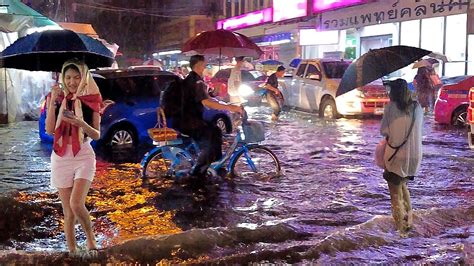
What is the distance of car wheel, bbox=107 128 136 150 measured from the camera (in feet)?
41.0

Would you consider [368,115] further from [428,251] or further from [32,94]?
[428,251]

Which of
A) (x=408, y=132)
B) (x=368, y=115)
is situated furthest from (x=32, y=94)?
(x=408, y=132)

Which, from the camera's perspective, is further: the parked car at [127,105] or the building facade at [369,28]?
the building facade at [369,28]

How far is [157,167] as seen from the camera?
370 inches

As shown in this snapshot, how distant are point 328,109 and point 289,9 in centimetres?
1525

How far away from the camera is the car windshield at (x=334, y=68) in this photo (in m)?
19.4

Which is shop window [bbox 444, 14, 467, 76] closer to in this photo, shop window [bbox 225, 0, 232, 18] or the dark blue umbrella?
the dark blue umbrella

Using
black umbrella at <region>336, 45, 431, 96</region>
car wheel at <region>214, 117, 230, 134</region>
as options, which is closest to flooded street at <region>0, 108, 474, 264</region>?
black umbrella at <region>336, 45, 431, 96</region>

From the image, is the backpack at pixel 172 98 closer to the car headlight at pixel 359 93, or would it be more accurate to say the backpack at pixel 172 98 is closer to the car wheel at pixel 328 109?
the car headlight at pixel 359 93

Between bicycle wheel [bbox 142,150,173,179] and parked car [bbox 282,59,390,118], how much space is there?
8.97m

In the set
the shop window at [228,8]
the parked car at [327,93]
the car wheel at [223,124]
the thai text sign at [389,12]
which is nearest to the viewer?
the car wheel at [223,124]

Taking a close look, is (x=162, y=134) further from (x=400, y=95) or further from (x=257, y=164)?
(x=400, y=95)

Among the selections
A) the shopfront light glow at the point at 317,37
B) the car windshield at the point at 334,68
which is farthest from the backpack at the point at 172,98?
the shopfront light glow at the point at 317,37

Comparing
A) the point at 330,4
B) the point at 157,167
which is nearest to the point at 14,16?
the point at 157,167
